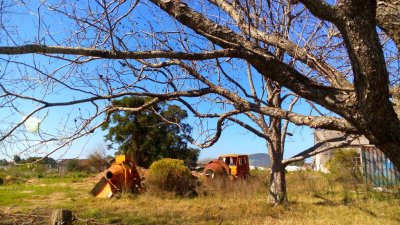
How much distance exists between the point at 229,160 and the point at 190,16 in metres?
20.4

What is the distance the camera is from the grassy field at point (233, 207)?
35.4ft

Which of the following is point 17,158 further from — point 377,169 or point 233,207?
point 377,169

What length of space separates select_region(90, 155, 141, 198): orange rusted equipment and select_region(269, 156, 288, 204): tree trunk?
268 inches

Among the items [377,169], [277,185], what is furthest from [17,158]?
[377,169]

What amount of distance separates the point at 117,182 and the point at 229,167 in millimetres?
7333

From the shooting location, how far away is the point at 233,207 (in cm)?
1275

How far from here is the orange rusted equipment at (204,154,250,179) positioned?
816 inches

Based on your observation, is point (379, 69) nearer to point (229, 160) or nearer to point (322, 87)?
point (322, 87)

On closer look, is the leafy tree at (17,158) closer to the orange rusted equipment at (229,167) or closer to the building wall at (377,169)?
the orange rusted equipment at (229,167)

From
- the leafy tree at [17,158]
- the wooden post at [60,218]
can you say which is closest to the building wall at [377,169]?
the leafy tree at [17,158]

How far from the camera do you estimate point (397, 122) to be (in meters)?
3.38

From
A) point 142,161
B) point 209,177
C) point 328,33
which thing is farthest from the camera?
point 142,161

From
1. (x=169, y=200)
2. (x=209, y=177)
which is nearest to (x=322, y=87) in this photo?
(x=169, y=200)

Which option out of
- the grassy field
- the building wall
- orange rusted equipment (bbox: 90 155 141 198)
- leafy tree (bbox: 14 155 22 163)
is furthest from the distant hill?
leafy tree (bbox: 14 155 22 163)
